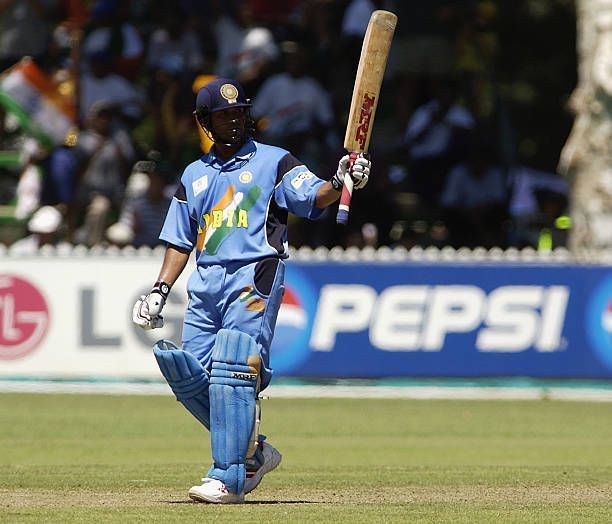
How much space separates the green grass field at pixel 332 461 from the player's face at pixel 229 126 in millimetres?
1804

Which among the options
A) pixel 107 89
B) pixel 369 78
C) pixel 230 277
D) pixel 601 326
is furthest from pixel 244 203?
pixel 107 89

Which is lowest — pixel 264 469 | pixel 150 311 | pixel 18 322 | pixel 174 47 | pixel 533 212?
pixel 264 469

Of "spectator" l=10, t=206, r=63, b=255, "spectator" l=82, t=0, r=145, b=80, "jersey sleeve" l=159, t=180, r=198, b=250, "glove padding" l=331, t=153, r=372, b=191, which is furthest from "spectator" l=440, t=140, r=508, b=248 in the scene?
"glove padding" l=331, t=153, r=372, b=191

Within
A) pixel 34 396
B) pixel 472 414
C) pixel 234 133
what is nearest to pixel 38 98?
pixel 34 396

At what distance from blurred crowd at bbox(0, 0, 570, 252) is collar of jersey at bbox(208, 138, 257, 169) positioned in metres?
9.12

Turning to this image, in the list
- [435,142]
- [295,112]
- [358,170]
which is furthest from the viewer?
[435,142]

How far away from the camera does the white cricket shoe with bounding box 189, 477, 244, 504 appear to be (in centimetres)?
805

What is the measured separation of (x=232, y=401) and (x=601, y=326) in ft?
27.2

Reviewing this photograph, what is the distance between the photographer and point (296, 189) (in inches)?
319

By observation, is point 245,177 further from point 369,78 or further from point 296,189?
point 369,78

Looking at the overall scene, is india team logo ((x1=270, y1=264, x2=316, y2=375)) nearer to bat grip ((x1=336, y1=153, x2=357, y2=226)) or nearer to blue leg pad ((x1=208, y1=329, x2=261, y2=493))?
Result: blue leg pad ((x1=208, y1=329, x2=261, y2=493))

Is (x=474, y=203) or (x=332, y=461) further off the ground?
(x=474, y=203)

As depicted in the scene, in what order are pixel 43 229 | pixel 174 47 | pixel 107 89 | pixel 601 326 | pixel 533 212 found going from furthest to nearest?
1. pixel 533 212
2. pixel 174 47
3. pixel 107 89
4. pixel 43 229
5. pixel 601 326

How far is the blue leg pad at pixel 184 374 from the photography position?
7.98m
